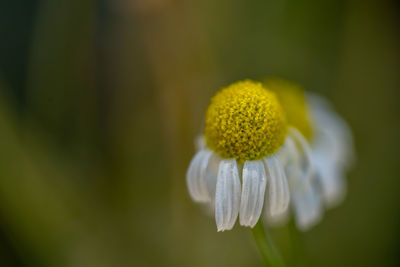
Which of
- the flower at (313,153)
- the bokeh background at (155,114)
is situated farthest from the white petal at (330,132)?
the bokeh background at (155,114)

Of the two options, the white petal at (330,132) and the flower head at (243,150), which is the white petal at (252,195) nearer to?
the flower head at (243,150)

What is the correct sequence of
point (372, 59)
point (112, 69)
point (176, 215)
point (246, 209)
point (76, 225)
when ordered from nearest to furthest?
point (246, 209), point (76, 225), point (176, 215), point (112, 69), point (372, 59)

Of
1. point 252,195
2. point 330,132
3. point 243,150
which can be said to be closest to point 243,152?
point 243,150

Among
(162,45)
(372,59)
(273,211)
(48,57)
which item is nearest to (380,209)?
(372,59)

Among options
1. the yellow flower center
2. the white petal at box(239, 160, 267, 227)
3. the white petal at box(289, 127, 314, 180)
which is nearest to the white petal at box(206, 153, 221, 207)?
the white petal at box(239, 160, 267, 227)

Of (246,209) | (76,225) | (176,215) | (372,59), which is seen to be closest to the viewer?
(246,209)

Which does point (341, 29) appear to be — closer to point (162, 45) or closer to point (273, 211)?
point (162, 45)
